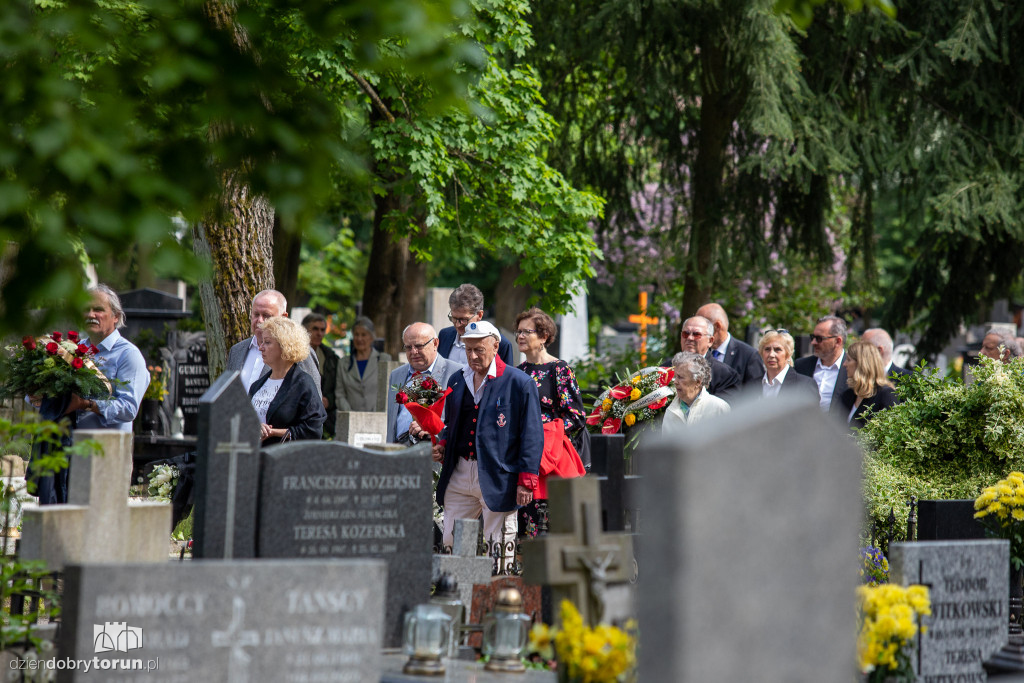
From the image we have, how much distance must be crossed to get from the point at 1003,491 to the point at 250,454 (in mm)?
4208

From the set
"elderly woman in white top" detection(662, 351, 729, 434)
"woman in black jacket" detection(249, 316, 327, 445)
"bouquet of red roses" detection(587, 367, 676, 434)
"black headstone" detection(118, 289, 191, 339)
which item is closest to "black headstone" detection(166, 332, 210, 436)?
"black headstone" detection(118, 289, 191, 339)

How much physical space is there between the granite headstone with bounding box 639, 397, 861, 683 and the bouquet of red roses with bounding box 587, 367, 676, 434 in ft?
15.3

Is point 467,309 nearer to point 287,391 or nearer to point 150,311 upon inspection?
point 287,391

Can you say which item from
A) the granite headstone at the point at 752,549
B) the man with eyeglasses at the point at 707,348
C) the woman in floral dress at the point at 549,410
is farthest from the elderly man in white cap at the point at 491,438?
the granite headstone at the point at 752,549

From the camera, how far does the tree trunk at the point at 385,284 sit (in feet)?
57.3

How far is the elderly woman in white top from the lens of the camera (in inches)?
297

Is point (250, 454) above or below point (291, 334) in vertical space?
below

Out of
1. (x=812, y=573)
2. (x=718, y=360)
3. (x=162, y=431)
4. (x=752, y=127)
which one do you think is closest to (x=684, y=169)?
(x=752, y=127)

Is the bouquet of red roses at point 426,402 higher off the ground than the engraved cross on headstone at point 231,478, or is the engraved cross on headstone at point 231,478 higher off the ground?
the bouquet of red roses at point 426,402

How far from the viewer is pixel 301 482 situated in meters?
5.20

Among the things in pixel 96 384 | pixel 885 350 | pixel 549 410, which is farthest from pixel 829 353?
pixel 96 384

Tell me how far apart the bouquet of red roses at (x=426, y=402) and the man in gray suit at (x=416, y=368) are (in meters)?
0.34

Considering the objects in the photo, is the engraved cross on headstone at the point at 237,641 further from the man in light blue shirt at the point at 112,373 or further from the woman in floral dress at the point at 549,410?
the man in light blue shirt at the point at 112,373

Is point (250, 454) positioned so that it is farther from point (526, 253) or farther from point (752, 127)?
point (752, 127)
